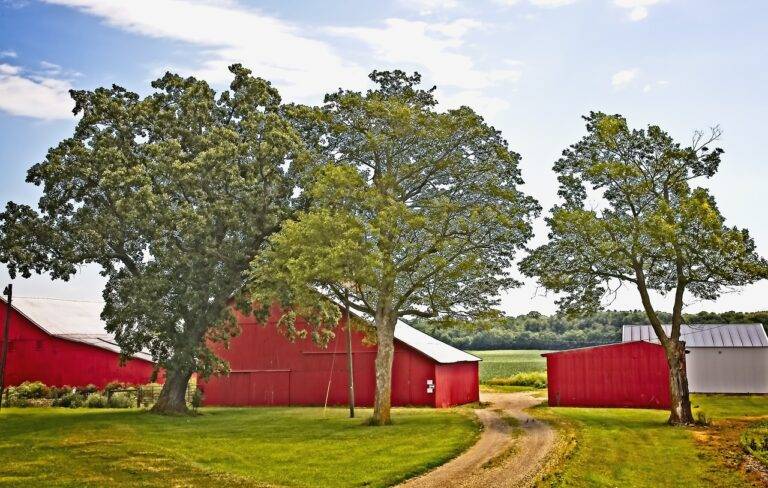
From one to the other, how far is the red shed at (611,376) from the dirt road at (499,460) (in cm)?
1242

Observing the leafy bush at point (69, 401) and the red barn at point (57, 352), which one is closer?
the leafy bush at point (69, 401)

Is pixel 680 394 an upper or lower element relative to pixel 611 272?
lower

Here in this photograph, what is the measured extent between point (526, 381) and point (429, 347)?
2793cm

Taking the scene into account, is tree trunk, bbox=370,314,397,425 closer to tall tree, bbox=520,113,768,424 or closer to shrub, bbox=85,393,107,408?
tall tree, bbox=520,113,768,424

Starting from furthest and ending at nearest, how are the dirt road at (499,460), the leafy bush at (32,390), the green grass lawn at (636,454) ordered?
the leafy bush at (32,390)
the green grass lawn at (636,454)
the dirt road at (499,460)

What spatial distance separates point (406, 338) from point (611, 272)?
18.1 meters

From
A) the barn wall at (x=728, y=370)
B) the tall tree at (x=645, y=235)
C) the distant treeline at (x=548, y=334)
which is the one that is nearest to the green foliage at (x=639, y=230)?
the tall tree at (x=645, y=235)

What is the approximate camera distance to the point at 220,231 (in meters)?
44.4

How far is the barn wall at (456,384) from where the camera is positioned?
52.7 metres

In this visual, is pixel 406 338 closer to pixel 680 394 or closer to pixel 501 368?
pixel 680 394

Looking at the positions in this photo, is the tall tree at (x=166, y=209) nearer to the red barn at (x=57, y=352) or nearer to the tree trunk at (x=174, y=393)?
the tree trunk at (x=174, y=393)

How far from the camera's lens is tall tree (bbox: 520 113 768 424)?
3828cm

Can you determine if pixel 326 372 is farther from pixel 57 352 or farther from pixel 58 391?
pixel 57 352

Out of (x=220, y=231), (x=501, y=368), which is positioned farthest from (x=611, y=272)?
(x=501, y=368)
